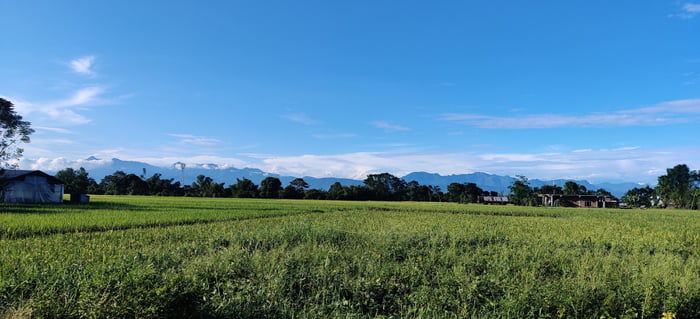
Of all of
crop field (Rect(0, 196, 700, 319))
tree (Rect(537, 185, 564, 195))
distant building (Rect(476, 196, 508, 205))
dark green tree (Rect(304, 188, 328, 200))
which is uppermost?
tree (Rect(537, 185, 564, 195))

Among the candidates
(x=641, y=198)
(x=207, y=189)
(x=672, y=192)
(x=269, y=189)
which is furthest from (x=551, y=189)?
(x=207, y=189)

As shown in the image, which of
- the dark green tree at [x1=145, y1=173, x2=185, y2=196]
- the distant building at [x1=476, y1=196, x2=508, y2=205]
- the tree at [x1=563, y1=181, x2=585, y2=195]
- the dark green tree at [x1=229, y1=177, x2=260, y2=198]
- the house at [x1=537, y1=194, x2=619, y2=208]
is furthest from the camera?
the tree at [x1=563, y1=181, x2=585, y2=195]

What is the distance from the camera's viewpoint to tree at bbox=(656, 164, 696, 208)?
7019cm

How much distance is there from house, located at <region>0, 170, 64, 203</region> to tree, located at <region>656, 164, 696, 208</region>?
97043 mm

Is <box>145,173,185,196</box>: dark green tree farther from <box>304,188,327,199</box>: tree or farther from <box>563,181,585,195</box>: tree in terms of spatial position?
<box>563,181,585,195</box>: tree

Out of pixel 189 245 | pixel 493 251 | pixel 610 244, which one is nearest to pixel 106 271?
pixel 189 245

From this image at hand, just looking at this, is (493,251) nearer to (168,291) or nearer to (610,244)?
(610,244)

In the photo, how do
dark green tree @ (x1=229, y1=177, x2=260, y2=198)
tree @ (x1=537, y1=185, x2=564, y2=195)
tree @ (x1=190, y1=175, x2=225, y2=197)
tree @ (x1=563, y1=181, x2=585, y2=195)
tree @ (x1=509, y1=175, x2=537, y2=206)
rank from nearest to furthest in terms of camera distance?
tree @ (x1=509, y1=175, x2=537, y2=206) → tree @ (x1=190, y1=175, x2=225, y2=197) → dark green tree @ (x1=229, y1=177, x2=260, y2=198) → tree @ (x1=563, y1=181, x2=585, y2=195) → tree @ (x1=537, y1=185, x2=564, y2=195)

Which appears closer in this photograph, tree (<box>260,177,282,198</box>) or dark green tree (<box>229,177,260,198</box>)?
dark green tree (<box>229,177,260,198</box>)

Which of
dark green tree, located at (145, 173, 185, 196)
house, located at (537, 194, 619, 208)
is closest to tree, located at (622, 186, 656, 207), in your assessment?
house, located at (537, 194, 619, 208)

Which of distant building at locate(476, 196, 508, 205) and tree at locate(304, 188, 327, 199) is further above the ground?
tree at locate(304, 188, 327, 199)

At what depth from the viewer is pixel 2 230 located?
40.9ft

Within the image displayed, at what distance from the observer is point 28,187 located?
29891 millimetres

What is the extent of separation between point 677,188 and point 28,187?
102881 millimetres
